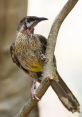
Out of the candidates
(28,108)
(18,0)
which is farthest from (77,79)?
(28,108)

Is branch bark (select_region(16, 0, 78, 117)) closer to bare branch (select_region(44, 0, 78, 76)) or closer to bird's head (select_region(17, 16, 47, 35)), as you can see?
bare branch (select_region(44, 0, 78, 76))

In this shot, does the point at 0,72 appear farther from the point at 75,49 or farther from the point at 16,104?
the point at 75,49

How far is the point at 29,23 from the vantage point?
1027 mm

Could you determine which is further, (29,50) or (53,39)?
(29,50)

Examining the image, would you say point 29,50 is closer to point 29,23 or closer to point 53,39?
point 29,23

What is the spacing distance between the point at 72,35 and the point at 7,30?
266mm

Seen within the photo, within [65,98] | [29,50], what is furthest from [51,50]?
[29,50]

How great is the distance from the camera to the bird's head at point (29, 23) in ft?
3.23

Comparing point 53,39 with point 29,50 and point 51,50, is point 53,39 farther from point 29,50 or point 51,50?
point 29,50

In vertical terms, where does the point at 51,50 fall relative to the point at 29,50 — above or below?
above

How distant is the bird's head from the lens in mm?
983

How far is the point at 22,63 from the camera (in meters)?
1.09

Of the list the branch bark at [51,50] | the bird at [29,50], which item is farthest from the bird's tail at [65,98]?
the bird at [29,50]

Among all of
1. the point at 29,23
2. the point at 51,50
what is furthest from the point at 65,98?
the point at 29,23
